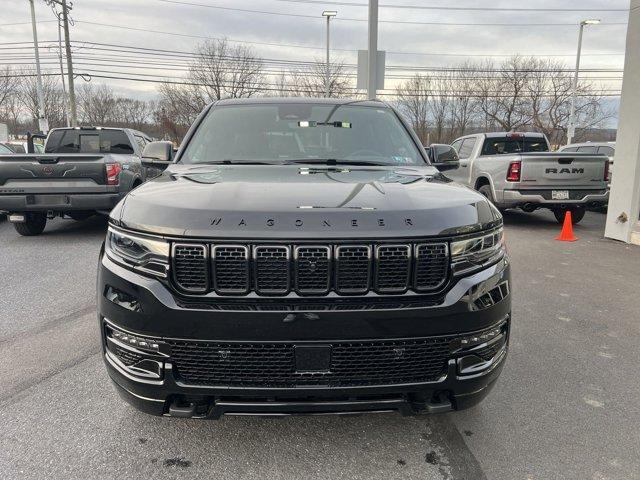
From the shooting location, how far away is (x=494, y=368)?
2.37 metres

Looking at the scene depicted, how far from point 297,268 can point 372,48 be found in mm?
10798

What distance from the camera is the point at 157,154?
388 centimetres

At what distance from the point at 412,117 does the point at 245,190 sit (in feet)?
164

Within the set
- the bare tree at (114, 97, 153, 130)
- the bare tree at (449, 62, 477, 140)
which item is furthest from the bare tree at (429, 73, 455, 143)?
the bare tree at (114, 97, 153, 130)

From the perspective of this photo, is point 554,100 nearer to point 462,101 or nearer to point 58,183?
point 462,101

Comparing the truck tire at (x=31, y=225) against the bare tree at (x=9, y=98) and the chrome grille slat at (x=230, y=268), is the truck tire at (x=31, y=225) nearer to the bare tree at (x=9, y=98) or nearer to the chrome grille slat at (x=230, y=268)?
the chrome grille slat at (x=230, y=268)

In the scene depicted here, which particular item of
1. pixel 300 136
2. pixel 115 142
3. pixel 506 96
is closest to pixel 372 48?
pixel 115 142

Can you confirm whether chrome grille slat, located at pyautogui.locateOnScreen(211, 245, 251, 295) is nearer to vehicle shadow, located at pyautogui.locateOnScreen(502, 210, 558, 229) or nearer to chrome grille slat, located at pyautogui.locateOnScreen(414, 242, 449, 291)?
chrome grille slat, located at pyautogui.locateOnScreen(414, 242, 449, 291)

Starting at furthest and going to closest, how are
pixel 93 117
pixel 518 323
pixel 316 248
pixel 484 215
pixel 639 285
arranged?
pixel 93 117 < pixel 639 285 < pixel 518 323 < pixel 484 215 < pixel 316 248

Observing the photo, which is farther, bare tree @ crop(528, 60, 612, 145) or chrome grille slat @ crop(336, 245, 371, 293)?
bare tree @ crop(528, 60, 612, 145)

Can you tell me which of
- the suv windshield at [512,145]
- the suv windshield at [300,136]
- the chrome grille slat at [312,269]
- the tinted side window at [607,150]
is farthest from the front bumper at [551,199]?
the chrome grille slat at [312,269]

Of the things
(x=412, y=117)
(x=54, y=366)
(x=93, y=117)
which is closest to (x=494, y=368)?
(x=54, y=366)

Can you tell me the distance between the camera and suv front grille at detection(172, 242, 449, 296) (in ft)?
6.73

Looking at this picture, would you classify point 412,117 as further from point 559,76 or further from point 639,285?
point 639,285
